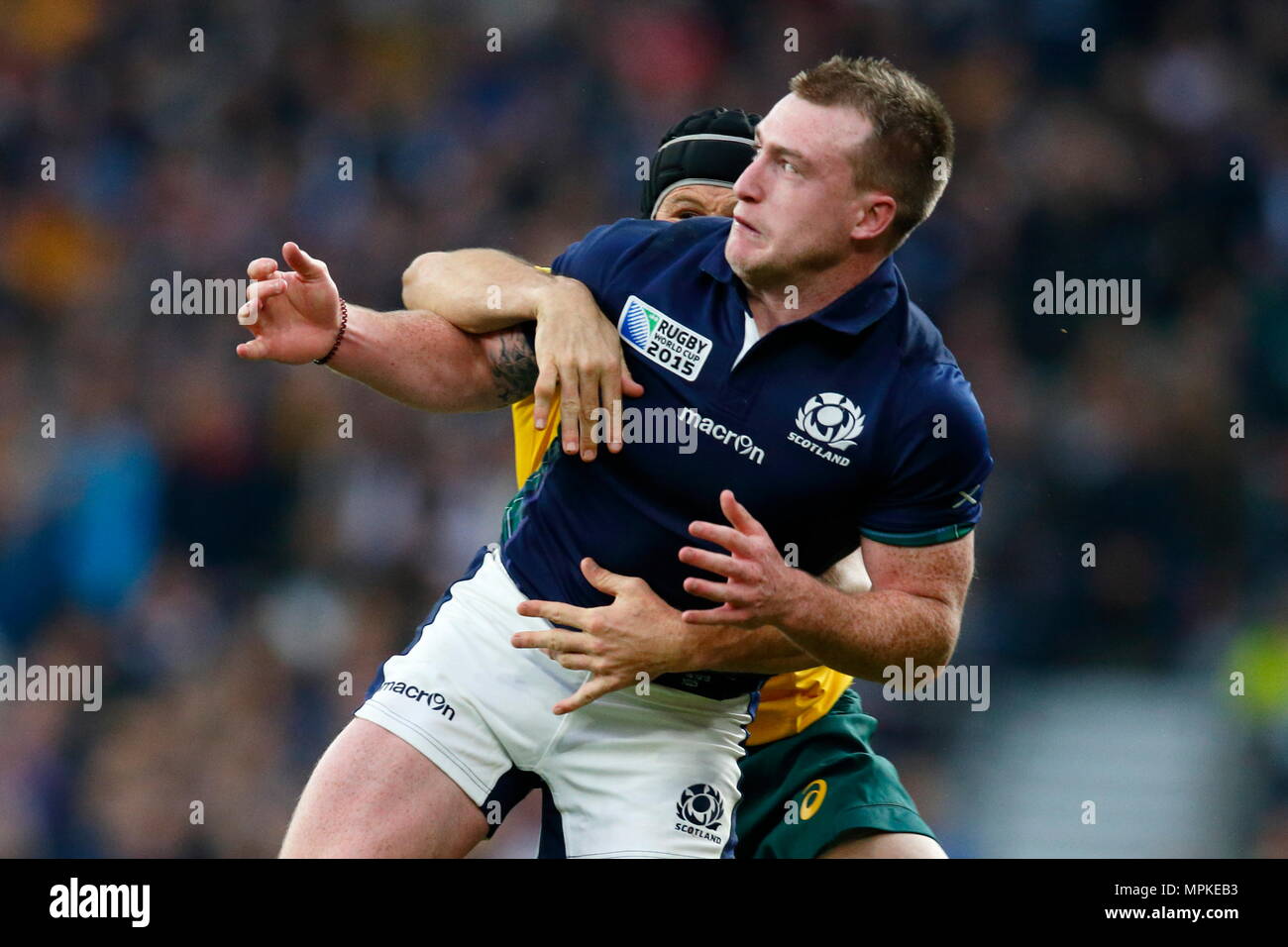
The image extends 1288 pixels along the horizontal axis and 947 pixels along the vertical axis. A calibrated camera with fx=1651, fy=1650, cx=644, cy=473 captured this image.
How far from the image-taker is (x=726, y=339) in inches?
138

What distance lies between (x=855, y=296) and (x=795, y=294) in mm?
129

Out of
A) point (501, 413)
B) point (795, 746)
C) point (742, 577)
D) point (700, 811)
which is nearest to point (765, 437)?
point (742, 577)

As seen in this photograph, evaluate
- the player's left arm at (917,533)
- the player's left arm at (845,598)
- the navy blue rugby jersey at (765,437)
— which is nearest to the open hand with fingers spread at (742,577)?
the player's left arm at (845,598)

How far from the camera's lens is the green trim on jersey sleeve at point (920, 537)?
3422 mm

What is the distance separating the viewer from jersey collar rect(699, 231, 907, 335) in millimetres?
3486

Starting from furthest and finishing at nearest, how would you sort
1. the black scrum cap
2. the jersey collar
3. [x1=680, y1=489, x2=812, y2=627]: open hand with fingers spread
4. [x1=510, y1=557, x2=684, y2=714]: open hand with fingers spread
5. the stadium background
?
the stadium background < the black scrum cap < the jersey collar < [x1=510, y1=557, x2=684, y2=714]: open hand with fingers spread < [x1=680, y1=489, x2=812, y2=627]: open hand with fingers spread

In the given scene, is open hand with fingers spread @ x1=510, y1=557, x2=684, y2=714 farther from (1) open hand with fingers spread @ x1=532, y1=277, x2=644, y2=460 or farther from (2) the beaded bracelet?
(2) the beaded bracelet

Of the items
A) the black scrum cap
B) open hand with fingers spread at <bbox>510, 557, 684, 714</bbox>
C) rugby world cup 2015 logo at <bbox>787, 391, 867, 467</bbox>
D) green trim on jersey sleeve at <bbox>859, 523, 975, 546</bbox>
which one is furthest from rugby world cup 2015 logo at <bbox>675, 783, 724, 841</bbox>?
the black scrum cap

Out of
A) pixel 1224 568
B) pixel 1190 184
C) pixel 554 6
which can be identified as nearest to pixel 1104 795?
pixel 1224 568

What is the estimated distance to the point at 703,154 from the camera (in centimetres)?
447

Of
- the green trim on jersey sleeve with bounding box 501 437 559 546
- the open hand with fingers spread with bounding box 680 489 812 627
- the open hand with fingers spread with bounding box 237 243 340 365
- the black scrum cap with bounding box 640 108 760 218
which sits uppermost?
the black scrum cap with bounding box 640 108 760 218

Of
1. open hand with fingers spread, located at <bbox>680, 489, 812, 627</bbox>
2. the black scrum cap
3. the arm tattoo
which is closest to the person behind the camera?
open hand with fingers spread, located at <bbox>680, 489, 812, 627</bbox>

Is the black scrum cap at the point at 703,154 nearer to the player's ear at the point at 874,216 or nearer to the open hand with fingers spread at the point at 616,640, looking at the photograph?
the player's ear at the point at 874,216
